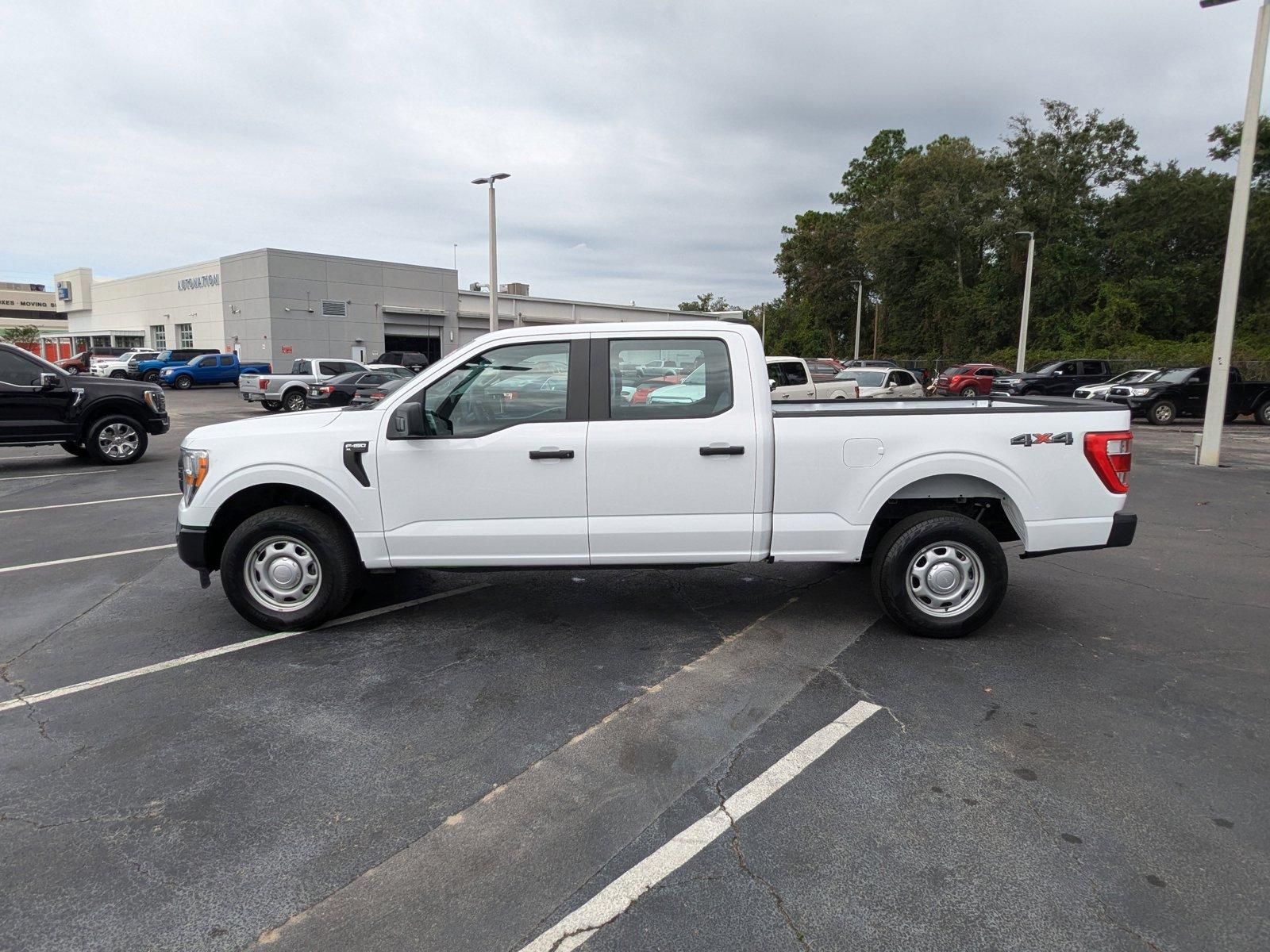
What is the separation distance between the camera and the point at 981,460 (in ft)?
15.8

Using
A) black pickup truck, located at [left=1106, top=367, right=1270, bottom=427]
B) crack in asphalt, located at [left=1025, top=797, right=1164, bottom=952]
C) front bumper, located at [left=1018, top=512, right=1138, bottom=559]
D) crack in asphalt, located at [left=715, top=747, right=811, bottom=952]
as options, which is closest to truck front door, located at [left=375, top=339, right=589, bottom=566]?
crack in asphalt, located at [left=715, top=747, right=811, bottom=952]

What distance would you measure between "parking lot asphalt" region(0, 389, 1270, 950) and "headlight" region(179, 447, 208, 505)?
3.08ft

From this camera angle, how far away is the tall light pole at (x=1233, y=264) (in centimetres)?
1273

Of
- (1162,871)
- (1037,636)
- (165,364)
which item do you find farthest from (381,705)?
(165,364)

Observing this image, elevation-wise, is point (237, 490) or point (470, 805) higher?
point (237, 490)

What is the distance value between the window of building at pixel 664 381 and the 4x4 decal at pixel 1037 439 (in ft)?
5.84

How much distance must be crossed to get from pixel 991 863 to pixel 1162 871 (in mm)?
580

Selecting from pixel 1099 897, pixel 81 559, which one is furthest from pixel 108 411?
pixel 1099 897

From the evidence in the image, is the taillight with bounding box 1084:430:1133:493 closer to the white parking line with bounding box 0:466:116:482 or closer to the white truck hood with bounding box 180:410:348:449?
the white truck hood with bounding box 180:410:348:449

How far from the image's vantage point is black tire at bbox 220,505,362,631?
4.95m

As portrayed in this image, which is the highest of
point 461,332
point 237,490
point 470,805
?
point 461,332

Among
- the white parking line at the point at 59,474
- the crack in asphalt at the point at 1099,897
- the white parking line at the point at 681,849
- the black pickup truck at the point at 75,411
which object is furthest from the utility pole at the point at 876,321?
the crack in asphalt at the point at 1099,897

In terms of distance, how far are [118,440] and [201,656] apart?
9833 millimetres

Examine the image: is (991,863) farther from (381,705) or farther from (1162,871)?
(381,705)
